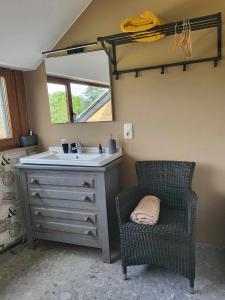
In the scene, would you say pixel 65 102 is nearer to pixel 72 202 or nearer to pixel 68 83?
pixel 68 83

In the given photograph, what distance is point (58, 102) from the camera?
2555 mm

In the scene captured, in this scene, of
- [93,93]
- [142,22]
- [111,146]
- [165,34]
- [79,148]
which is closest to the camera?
[142,22]

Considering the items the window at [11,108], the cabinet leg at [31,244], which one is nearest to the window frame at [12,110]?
the window at [11,108]

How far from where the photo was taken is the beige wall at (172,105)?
80.6 inches

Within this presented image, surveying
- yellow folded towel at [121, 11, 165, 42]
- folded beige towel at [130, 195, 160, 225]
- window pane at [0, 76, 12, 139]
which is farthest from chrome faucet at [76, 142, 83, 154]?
yellow folded towel at [121, 11, 165, 42]

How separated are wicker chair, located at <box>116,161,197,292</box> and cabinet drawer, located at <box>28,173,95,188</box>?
324 mm

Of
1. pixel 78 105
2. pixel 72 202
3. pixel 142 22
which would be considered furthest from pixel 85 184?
pixel 142 22

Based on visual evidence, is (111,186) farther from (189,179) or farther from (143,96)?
(143,96)

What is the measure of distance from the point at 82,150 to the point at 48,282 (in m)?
1.17

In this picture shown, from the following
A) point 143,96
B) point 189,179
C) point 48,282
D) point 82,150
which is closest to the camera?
point 48,282

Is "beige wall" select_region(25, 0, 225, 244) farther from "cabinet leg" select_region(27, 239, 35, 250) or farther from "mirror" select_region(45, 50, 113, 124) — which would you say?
"cabinet leg" select_region(27, 239, 35, 250)

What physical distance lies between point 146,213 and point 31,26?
5.80 feet

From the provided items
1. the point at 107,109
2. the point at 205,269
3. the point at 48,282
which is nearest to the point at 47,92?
the point at 107,109

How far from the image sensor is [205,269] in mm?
1951
